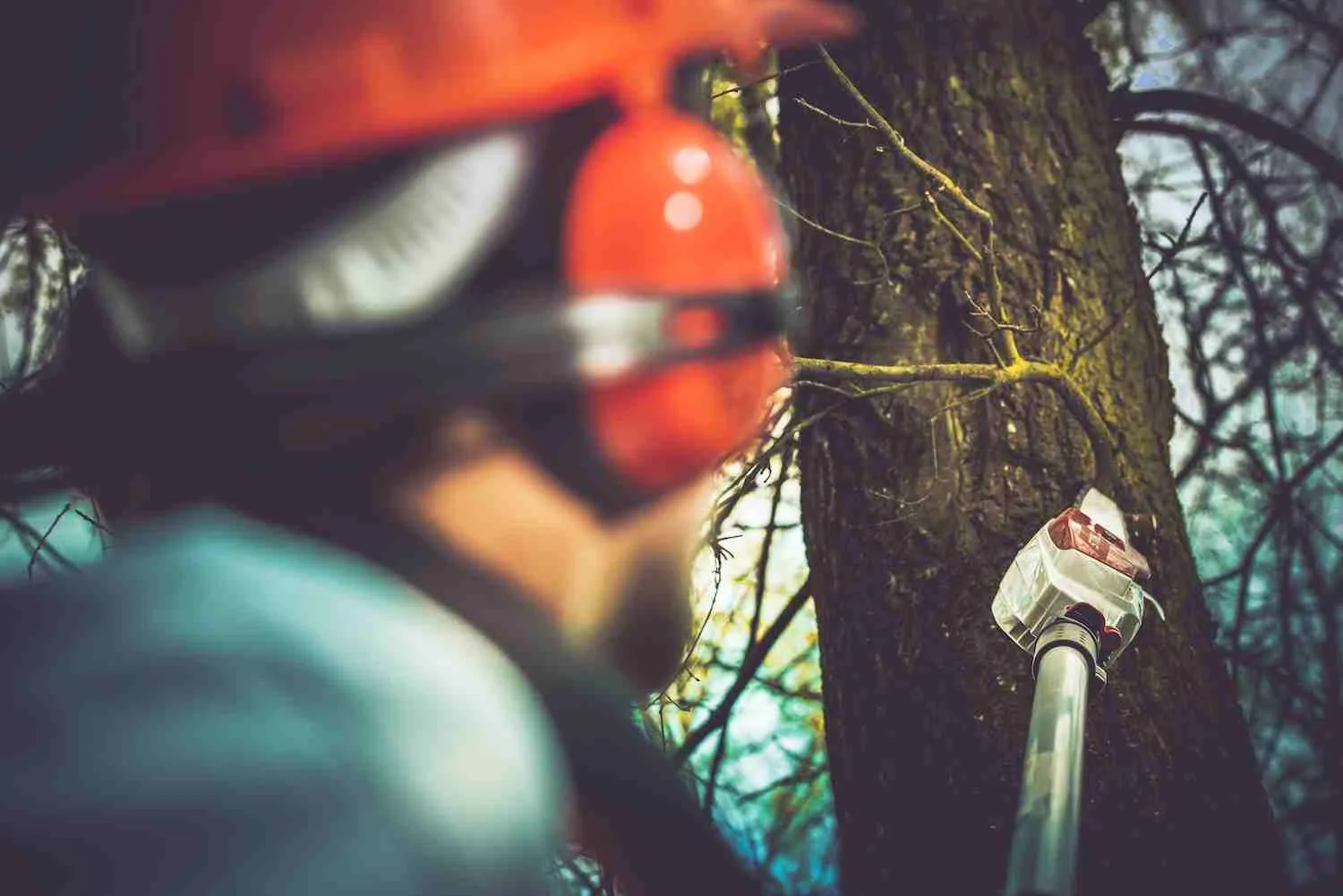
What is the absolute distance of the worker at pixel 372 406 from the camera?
2.31ft

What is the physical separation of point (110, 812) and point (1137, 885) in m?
1.63

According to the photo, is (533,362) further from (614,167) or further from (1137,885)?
(1137,885)

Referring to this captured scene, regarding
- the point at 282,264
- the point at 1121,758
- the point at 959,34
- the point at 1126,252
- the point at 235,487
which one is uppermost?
the point at 959,34

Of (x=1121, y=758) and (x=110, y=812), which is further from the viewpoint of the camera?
(x=1121, y=758)

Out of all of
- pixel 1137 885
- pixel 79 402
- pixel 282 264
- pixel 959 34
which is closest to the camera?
pixel 282 264

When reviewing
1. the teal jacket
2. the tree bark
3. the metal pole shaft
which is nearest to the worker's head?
the teal jacket

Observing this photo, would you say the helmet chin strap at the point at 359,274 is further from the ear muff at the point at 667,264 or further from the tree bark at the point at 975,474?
the tree bark at the point at 975,474

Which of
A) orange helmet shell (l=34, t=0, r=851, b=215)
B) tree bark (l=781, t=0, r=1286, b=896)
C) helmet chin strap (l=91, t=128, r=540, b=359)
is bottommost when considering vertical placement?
helmet chin strap (l=91, t=128, r=540, b=359)

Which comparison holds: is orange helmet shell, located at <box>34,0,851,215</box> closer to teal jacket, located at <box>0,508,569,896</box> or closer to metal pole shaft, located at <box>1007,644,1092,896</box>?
teal jacket, located at <box>0,508,569,896</box>

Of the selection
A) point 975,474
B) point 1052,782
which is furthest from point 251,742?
point 975,474

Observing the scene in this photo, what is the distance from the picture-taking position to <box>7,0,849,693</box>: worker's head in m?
0.87

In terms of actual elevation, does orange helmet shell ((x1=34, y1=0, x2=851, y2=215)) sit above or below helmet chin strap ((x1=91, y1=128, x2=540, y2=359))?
above

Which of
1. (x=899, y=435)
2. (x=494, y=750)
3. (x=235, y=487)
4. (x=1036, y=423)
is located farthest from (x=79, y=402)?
(x=1036, y=423)

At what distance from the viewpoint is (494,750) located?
77 cm
